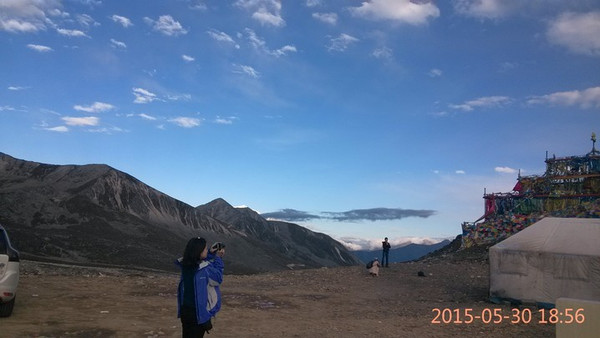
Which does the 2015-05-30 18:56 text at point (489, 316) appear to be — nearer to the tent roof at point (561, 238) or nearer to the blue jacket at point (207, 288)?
the tent roof at point (561, 238)

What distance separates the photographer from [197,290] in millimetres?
5098

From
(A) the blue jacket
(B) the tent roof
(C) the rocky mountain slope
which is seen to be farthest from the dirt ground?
(C) the rocky mountain slope

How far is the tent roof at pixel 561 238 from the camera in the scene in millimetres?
12609

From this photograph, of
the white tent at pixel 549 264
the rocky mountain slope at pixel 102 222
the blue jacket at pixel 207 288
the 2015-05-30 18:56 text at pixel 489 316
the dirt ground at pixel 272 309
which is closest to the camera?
the blue jacket at pixel 207 288

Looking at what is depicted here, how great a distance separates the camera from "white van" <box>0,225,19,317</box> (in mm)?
7629

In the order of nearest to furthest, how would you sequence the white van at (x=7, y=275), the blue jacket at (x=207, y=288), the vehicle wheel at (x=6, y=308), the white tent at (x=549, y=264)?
the blue jacket at (x=207, y=288) → the white van at (x=7, y=275) → the vehicle wheel at (x=6, y=308) → the white tent at (x=549, y=264)

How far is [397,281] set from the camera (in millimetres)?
18359

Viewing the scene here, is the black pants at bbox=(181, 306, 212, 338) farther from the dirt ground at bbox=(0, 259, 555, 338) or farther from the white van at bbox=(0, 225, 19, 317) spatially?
the white van at bbox=(0, 225, 19, 317)

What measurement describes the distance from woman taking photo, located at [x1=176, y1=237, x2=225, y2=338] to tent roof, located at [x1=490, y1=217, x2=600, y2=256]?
10.9m

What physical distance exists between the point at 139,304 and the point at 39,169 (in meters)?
89.9

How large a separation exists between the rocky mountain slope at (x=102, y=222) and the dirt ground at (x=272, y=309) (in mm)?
32629

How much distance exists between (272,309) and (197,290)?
6.62 meters

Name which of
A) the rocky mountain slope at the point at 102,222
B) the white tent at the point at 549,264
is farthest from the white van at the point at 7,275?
the rocky mountain slope at the point at 102,222

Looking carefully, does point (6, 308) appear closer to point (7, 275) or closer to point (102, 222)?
point (7, 275)
